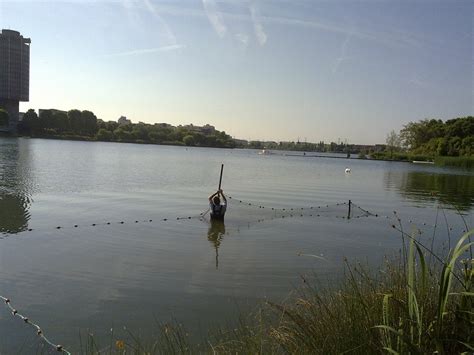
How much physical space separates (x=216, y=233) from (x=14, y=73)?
183 meters

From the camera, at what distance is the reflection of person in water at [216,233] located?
14.8 metres

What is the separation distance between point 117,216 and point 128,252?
6.51m

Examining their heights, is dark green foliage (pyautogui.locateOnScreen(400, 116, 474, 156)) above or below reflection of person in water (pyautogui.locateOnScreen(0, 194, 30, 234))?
above

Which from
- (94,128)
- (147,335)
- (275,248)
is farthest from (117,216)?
(94,128)

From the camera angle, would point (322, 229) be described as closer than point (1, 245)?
No

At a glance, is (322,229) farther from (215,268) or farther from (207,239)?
(215,268)

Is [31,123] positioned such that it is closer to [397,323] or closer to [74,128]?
[74,128]

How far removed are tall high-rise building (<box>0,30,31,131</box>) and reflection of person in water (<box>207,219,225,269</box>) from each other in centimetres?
16000

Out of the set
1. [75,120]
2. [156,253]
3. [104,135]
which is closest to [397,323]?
[156,253]

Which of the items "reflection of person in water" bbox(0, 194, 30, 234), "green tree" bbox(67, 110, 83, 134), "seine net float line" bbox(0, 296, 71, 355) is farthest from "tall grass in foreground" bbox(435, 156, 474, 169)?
"green tree" bbox(67, 110, 83, 134)

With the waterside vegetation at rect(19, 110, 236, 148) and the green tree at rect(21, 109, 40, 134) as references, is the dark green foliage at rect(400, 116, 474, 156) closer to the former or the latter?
the waterside vegetation at rect(19, 110, 236, 148)

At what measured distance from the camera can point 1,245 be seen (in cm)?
1280

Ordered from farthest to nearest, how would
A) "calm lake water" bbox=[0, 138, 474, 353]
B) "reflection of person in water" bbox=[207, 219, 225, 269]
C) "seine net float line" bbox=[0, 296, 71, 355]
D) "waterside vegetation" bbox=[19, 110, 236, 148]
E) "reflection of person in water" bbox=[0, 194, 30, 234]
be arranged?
"waterside vegetation" bbox=[19, 110, 236, 148]
"reflection of person in water" bbox=[0, 194, 30, 234]
"reflection of person in water" bbox=[207, 219, 225, 269]
"calm lake water" bbox=[0, 138, 474, 353]
"seine net float line" bbox=[0, 296, 71, 355]

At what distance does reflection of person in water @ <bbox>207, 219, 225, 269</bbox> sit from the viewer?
48.7 feet
